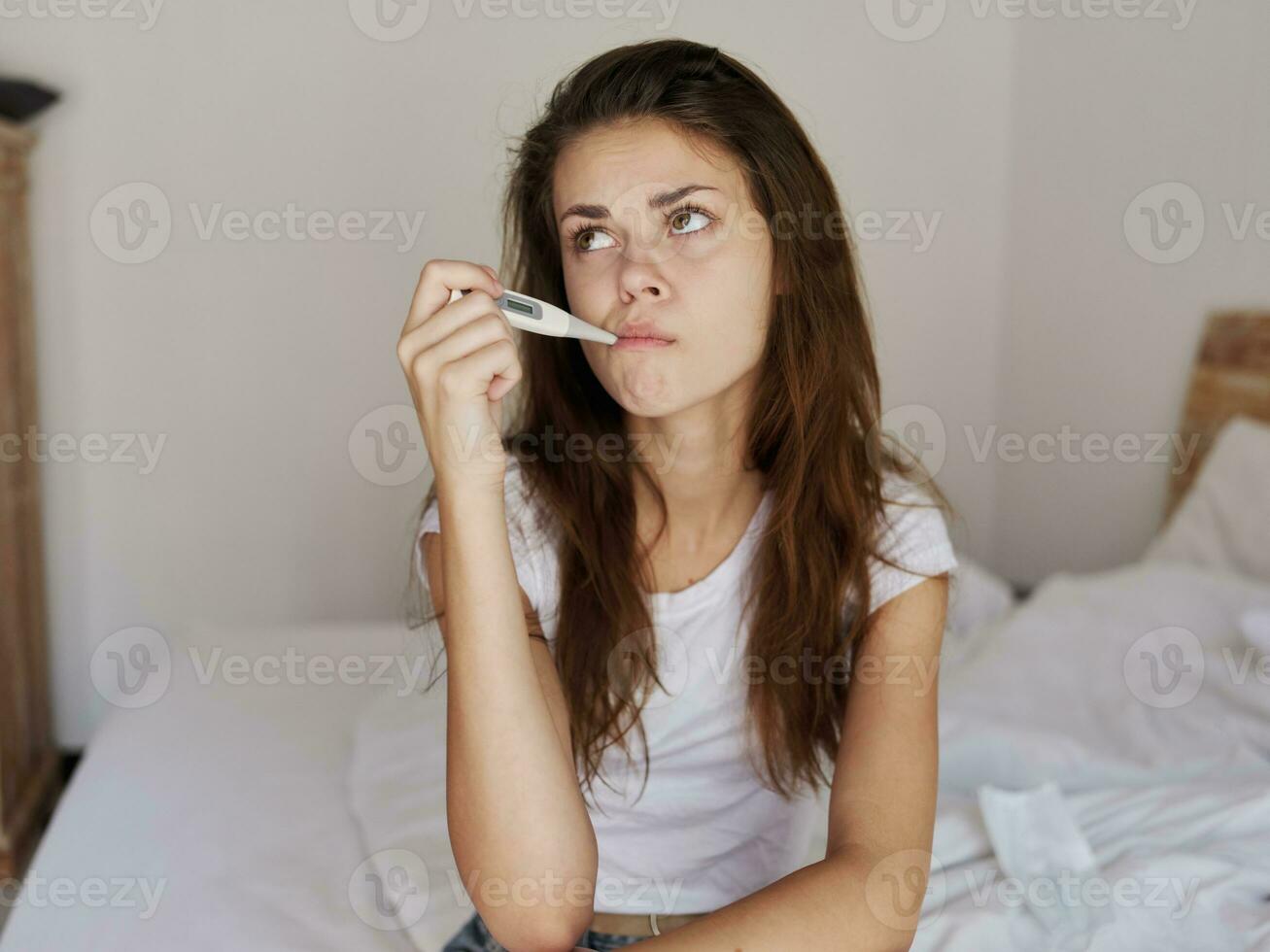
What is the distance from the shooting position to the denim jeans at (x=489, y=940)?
1.02m

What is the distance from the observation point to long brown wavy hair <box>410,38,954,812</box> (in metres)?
1.04

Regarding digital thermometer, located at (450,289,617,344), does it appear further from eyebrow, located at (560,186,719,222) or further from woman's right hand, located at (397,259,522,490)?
eyebrow, located at (560,186,719,222)

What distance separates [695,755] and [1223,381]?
4.32 ft

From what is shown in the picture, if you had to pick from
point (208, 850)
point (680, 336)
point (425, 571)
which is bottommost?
point (208, 850)

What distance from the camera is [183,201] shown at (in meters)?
2.42

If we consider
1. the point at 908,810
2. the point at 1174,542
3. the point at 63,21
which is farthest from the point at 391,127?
the point at 908,810

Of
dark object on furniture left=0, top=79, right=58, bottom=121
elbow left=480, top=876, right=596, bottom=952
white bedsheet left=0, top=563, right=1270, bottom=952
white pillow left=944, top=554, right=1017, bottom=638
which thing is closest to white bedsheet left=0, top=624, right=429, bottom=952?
white bedsheet left=0, top=563, right=1270, bottom=952

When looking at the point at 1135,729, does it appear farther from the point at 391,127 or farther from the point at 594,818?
the point at 391,127

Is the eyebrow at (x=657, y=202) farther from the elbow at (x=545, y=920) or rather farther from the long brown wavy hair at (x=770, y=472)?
the elbow at (x=545, y=920)

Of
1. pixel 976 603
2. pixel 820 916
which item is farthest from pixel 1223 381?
pixel 820 916

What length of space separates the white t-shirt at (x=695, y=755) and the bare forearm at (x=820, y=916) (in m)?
0.21

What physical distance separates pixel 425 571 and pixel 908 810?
51 centimetres

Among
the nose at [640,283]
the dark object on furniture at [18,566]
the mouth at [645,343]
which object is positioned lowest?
the dark object on furniture at [18,566]

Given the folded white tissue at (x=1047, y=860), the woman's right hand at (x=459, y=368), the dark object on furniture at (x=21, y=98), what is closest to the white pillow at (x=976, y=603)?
the folded white tissue at (x=1047, y=860)
